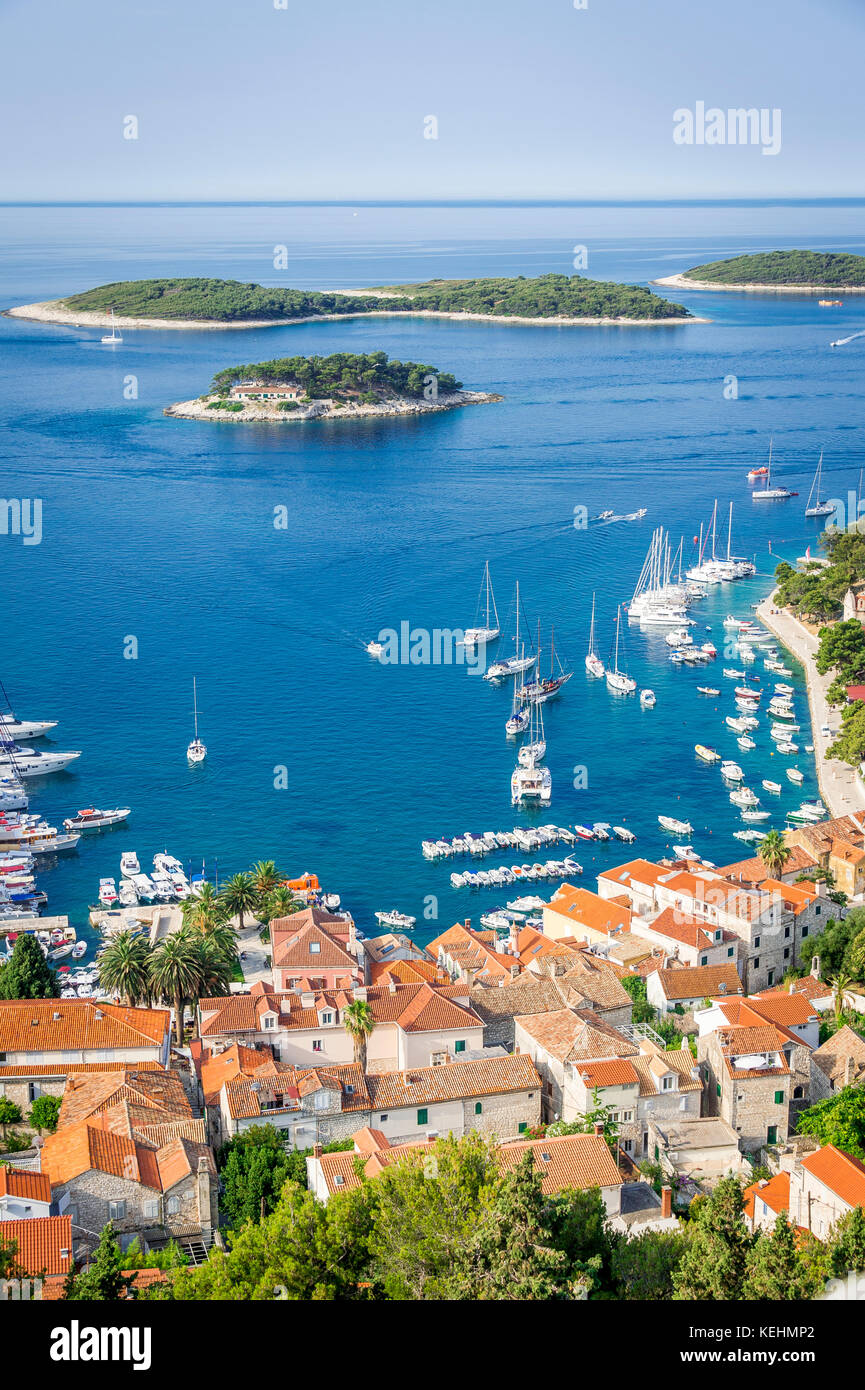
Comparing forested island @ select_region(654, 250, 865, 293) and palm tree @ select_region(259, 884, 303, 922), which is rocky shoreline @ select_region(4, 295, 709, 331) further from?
palm tree @ select_region(259, 884, 303, 922)

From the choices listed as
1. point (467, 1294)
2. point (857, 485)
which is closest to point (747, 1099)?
point (467, 1294)

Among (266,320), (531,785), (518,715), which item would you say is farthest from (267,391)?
(531,785)

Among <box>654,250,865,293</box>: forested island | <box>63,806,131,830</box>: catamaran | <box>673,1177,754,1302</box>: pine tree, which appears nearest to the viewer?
<box>673,1177,754,1302</box>: pine tree

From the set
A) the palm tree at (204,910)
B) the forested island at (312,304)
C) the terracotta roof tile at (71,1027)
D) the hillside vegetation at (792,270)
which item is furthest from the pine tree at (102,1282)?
the hillside vegetation at (792,270)

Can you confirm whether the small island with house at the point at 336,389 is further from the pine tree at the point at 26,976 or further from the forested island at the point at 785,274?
the forested island at the point at 785,274

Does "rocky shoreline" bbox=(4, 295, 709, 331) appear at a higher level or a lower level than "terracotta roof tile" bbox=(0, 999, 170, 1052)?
higher

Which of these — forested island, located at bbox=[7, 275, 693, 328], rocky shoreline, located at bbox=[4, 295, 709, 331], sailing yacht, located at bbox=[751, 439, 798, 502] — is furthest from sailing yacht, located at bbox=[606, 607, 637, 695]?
forested island, located at bbox=[7, 275, 693, 328]
